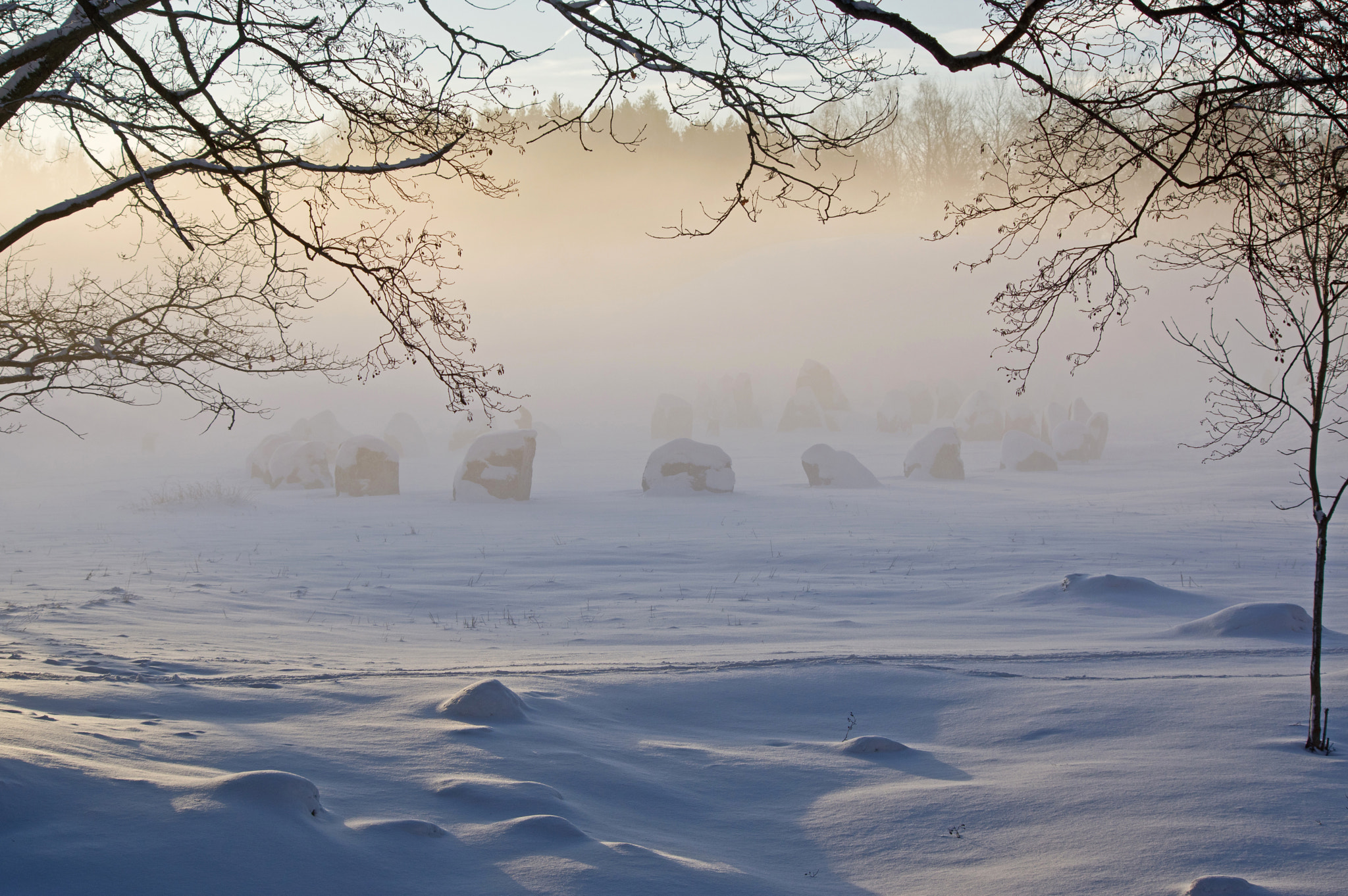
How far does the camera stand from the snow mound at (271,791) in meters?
2.89

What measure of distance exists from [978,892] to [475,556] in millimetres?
10351

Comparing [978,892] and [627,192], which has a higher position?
[627,192]

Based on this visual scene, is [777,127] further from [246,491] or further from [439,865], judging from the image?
[246,491]

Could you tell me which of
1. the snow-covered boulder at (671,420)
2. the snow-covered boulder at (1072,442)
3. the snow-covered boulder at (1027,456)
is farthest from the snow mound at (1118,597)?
the snow-covered boulder at (671,420)

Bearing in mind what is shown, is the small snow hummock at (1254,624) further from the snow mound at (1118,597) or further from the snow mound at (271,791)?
the snow mound at (271,791)

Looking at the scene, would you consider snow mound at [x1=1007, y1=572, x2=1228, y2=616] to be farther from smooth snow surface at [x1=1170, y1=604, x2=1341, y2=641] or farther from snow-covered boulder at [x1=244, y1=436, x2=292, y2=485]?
snow-covered boulder at [x1=244, y1=436, x2=292, y2=485]

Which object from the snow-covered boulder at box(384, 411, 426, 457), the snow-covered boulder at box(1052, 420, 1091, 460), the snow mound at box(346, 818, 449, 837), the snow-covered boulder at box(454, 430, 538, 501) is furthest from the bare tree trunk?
the snow-covered boulder at box(384, 411, 426, 457)

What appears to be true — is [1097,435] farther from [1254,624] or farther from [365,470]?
[1254,624]

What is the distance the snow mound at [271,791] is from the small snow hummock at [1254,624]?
6300 millimetres

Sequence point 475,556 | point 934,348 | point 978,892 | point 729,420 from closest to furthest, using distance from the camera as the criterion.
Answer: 1. point 978,892
2. point 475,556
3. point 729,420
4. point 934,348

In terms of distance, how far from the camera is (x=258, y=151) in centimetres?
494

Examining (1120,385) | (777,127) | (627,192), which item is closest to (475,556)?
(777,127)

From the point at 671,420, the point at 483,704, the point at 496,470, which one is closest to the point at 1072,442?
the point at 671,420

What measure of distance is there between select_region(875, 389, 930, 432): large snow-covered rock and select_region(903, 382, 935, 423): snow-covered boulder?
8.72 ft
